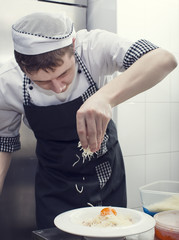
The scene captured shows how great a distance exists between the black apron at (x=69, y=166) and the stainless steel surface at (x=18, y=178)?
0.54m

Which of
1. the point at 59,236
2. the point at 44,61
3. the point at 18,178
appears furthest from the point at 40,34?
the point at 18,178

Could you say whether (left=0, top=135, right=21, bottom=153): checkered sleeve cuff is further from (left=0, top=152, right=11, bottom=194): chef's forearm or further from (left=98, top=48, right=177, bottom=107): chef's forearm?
(left=98, top=48, right=177, bottom=107): chef's forearm

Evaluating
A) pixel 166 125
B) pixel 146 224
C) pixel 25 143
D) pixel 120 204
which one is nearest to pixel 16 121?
pixel 25 143

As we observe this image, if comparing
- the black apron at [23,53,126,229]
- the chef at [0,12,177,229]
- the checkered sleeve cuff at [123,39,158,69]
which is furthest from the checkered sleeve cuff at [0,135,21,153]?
the checkered sleeve cuff at [123,39,158,69]

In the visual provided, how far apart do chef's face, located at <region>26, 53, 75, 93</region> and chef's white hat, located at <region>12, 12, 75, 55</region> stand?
7 cm

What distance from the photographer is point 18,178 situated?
203 cm

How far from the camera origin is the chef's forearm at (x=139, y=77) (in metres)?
1.02

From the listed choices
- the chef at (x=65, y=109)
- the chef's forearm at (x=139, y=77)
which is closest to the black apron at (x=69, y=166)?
the chef at (x=65, y=109)

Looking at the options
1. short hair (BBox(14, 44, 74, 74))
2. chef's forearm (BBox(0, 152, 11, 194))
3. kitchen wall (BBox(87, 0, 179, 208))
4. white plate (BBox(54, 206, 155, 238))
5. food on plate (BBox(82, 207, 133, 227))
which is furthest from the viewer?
kitchen wall (BBox(87, 0, 179, 208))

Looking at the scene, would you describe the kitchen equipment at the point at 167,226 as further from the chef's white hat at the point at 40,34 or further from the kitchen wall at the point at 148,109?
the kitchen wall at the point at 148,109

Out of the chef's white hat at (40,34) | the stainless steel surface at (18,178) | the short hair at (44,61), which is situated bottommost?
the stainless steel surface at (18,178)

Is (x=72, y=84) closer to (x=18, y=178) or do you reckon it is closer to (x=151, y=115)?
(x=18, y=178)

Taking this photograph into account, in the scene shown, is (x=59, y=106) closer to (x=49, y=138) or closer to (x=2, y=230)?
(x=49, y=138)

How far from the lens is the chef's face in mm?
1171
